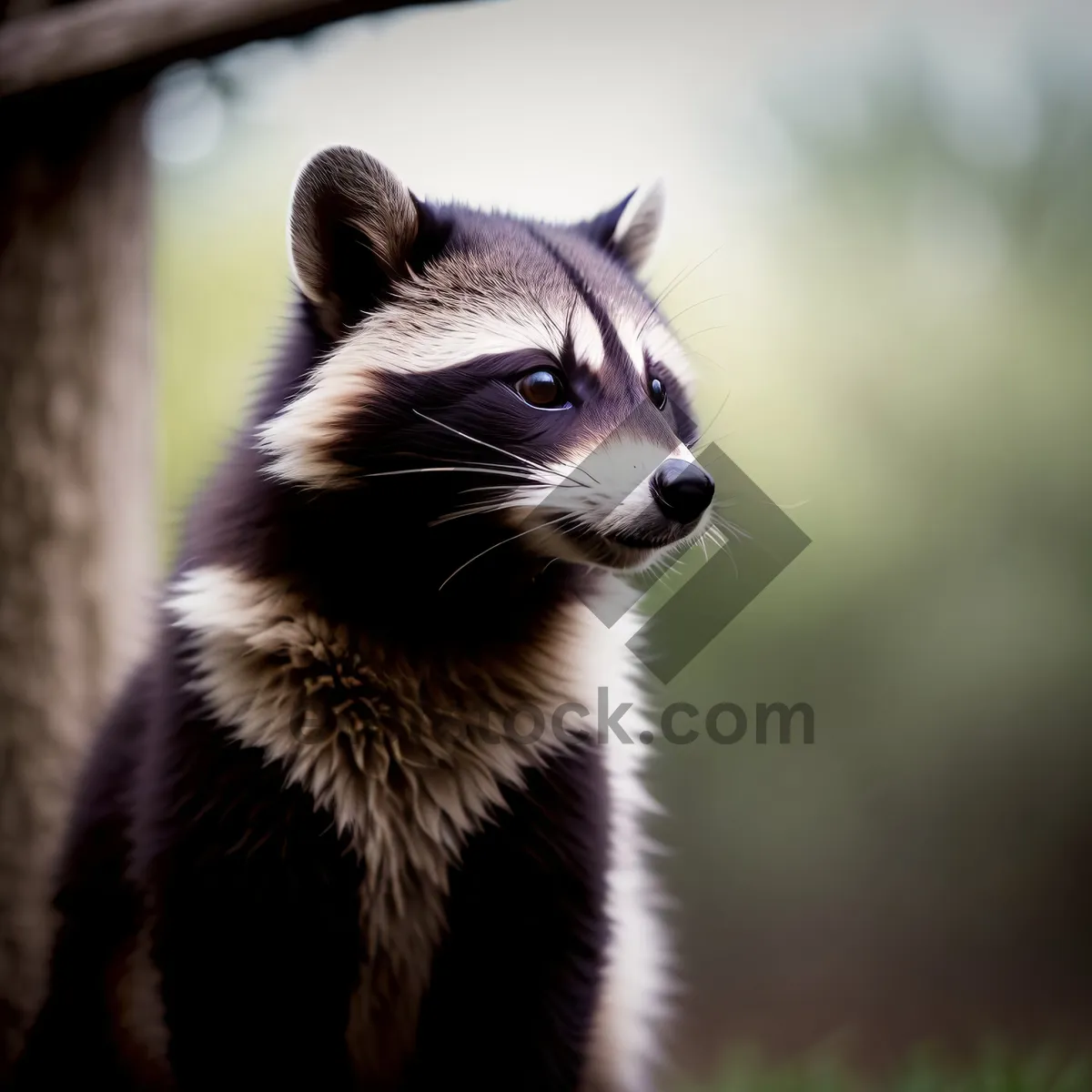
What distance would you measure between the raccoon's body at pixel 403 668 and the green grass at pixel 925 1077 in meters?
1.12

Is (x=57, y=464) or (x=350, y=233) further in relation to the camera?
(x=57, y=464)

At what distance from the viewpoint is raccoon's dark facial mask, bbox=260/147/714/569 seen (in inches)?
59.9

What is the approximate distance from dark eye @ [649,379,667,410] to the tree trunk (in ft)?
3.82

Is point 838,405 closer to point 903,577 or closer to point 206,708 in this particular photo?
point 903,577

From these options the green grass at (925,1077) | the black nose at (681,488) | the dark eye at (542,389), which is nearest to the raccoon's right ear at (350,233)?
the dark eye at (542,389)

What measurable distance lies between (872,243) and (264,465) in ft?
7.65

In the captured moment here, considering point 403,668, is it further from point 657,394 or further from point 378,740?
point 657,394

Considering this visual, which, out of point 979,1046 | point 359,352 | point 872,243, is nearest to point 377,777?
point 359,352

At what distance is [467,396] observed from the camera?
1.56 metres

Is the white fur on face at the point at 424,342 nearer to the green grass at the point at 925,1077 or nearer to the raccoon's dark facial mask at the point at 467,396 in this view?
the raccoon's dark facial mask at the point at 467,396

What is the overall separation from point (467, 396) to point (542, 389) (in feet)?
0.35

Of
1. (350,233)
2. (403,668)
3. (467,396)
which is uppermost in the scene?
(350,233)

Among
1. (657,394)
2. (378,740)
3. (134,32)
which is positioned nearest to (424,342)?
(657,394)

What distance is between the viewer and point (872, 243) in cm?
336
